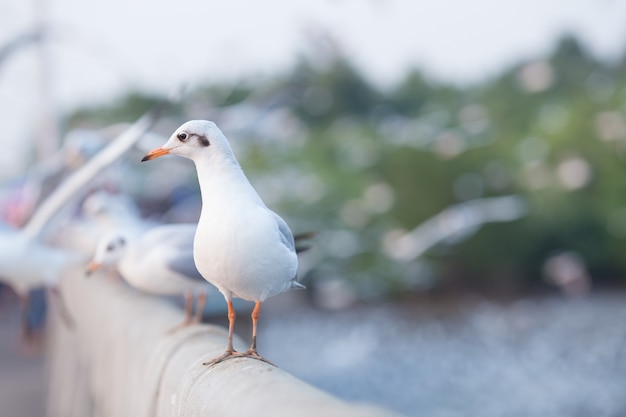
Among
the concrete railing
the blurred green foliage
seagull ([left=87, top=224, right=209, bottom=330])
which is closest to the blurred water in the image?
the blurred green foliage

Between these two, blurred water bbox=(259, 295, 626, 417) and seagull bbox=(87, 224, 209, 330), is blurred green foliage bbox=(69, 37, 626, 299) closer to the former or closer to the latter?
blurred water bbox=(259, 295, 626, 417)

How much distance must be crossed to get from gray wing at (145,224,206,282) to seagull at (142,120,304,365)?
0.70 meters

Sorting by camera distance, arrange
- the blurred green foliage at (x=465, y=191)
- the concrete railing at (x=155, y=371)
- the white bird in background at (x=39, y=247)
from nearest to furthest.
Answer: the concrete railing at (x=155, y=371), the white bird in background at (x=39, y=247), the blurred green foliage at (x=465, y=191)

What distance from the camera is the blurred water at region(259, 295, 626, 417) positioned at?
13273 mm

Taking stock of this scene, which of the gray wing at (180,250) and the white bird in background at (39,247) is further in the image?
the white bird in background at (39,247)

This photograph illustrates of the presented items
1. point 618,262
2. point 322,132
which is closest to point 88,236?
point 618,262

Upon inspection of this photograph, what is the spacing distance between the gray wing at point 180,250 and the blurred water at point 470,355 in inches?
371

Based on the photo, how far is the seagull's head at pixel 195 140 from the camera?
219cm

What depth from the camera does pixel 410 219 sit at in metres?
25.2

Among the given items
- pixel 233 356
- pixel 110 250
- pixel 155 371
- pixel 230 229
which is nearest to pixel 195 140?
pixel 230 229

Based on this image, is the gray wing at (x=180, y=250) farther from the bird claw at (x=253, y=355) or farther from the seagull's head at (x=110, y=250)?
the bird claw at (x=253, y=355)

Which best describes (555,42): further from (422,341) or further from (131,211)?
(131,211)

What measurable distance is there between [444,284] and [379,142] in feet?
20.7

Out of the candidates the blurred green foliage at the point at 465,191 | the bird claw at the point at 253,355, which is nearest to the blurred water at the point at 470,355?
the blurred green foliage at the point at 465,191
